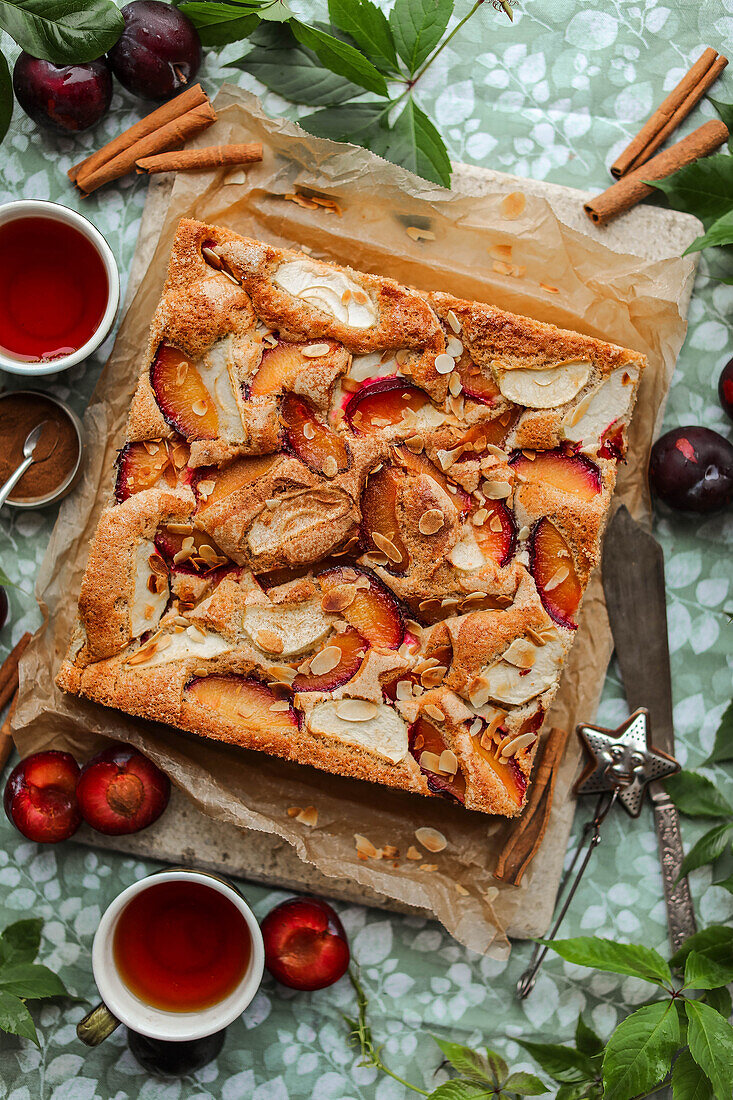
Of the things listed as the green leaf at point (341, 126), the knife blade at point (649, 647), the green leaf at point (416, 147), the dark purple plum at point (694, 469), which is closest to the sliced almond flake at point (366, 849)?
the knife blade at point (649, 647)

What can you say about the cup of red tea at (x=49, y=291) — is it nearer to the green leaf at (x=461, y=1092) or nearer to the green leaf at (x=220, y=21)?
the green leaf at (x=220, y=21)

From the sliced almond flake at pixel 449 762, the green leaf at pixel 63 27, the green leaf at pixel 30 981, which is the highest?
the green leaf at pixel 63 27

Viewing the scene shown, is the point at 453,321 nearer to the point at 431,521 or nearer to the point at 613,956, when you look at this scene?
the point at 431,521

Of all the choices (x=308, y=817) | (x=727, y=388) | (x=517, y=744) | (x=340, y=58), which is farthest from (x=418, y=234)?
(x=308, y=817)

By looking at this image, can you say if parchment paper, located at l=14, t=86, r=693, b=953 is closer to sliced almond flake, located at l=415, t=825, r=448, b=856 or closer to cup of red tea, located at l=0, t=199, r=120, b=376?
sliced almond flake, located at l=415, t=825, r=448, b=856

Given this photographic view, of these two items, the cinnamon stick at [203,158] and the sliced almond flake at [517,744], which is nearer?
the sliced almond flake at [517,744]

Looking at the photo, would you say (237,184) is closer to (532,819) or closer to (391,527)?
(391,527)

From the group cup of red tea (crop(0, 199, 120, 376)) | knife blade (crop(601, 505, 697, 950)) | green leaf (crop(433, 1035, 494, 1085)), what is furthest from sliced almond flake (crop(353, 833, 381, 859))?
cup of red tea (crop(0, 199, 120, 376))
